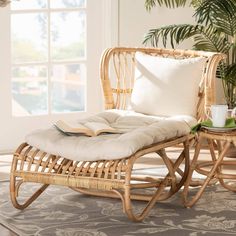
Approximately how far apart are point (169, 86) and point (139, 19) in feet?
4.48

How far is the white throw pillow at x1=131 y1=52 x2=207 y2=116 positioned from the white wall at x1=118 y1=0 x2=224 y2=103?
114cm

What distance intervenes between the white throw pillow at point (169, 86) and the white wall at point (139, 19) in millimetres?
1140

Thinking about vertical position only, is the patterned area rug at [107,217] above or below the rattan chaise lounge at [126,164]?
below

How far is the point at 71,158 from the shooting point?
406 centimetres

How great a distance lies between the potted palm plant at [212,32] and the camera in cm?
546

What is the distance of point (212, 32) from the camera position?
5793 mm

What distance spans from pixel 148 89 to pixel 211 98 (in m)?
0.46

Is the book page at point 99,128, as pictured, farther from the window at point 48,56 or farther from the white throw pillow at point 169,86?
the window at point 48,56

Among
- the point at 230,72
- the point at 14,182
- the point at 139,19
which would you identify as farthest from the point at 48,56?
the point at 14,182

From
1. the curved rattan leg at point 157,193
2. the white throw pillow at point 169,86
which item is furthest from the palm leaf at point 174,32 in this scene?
the curved rattan leg at point 157,193

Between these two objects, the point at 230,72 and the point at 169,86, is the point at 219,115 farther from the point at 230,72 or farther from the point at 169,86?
the point at 230,72

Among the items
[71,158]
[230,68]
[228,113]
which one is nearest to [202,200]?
[228,113]

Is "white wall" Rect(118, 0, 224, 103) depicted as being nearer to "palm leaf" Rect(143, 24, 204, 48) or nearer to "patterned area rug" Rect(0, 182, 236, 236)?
"palm leaf" Rect(143, 24, 204, 48)

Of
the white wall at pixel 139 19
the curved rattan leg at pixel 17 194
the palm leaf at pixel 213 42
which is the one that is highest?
the white wall at pixel 139 19
